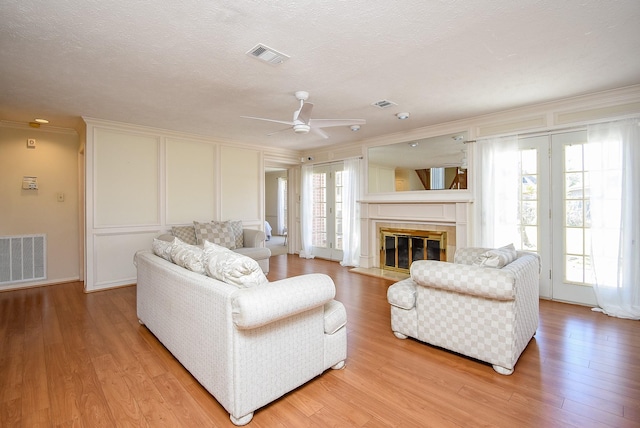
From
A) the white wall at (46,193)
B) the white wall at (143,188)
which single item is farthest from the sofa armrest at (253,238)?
the white wall at (46,193)

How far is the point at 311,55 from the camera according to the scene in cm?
250

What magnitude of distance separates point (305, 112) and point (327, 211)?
3697 mm

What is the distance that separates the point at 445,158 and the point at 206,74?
353 cm

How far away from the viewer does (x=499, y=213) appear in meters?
4.12

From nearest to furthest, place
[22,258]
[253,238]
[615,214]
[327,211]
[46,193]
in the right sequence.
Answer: [615,214] < [22,258] < [46,193] < [253,238] < [327,211]

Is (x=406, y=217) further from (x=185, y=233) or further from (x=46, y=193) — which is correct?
(x=46, y=193)

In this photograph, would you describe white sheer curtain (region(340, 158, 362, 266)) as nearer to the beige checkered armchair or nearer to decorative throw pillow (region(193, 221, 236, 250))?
decorative throw pillow (region(193, 221, 236, 250))

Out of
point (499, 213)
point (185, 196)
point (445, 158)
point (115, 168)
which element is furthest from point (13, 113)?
point (499, 213)

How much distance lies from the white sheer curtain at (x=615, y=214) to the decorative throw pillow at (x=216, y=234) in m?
4.91

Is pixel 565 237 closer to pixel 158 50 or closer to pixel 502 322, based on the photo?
pixel 502 322

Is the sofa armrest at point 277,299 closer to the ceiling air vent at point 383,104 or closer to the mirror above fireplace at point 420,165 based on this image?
the ceiling air vent at point 383,104

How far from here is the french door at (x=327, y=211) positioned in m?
6.48

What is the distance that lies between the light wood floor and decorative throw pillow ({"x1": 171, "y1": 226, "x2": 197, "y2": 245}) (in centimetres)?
173

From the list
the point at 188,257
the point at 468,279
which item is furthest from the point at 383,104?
the point at 188,257
